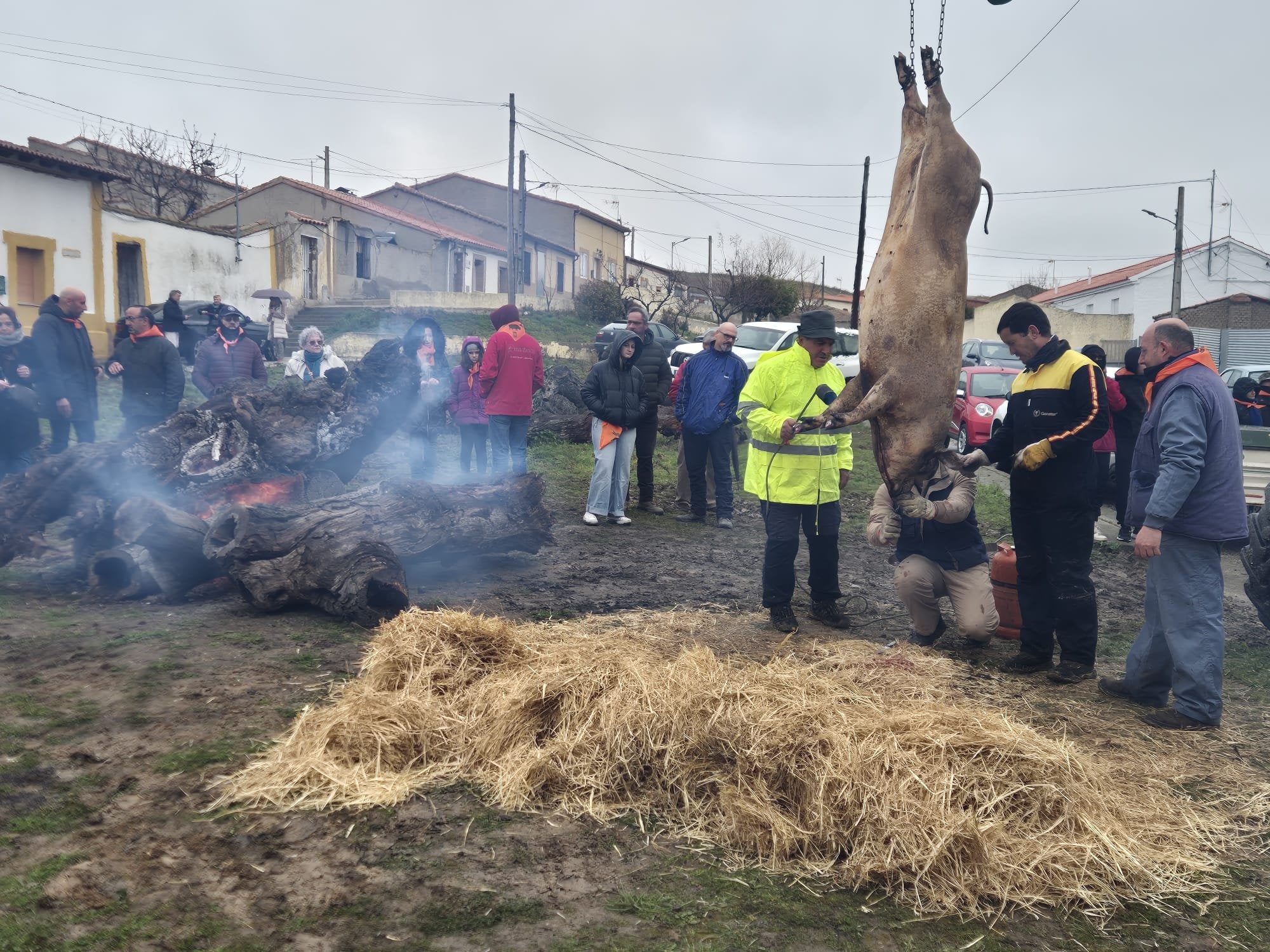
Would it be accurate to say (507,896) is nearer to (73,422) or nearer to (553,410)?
(73,422)

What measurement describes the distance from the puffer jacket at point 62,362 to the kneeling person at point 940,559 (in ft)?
25.6

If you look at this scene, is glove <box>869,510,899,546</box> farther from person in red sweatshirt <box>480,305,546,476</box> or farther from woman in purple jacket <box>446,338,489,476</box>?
woman in purple jacket <box>446,338,489,476</box>

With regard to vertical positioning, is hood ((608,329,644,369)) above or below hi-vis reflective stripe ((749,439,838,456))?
above

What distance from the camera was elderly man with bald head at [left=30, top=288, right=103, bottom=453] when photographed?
30.1 ft

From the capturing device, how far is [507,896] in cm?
288

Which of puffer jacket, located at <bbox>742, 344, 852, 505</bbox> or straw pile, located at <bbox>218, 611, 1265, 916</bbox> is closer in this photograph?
straw pile, located at <bbox>218, 611, 1265, 916</bbox>

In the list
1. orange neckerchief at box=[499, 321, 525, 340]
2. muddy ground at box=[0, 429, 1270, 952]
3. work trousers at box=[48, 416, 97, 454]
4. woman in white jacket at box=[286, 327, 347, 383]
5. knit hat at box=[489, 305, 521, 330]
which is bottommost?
muddy ground at box=[0, 429, 1270, 952]

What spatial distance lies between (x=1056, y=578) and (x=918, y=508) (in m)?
0.84

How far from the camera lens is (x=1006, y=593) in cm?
608

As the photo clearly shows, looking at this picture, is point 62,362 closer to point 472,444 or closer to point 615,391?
point 472,444

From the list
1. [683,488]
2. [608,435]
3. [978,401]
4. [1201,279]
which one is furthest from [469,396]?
[1201,279]

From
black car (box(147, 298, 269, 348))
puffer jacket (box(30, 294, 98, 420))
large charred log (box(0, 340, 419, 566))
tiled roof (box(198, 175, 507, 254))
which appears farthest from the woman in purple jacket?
tiled roof (box(198, 175, 507, 254))

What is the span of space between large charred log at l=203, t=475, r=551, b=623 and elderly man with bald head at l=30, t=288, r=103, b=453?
4.03 m

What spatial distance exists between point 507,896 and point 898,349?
11.7 feet
